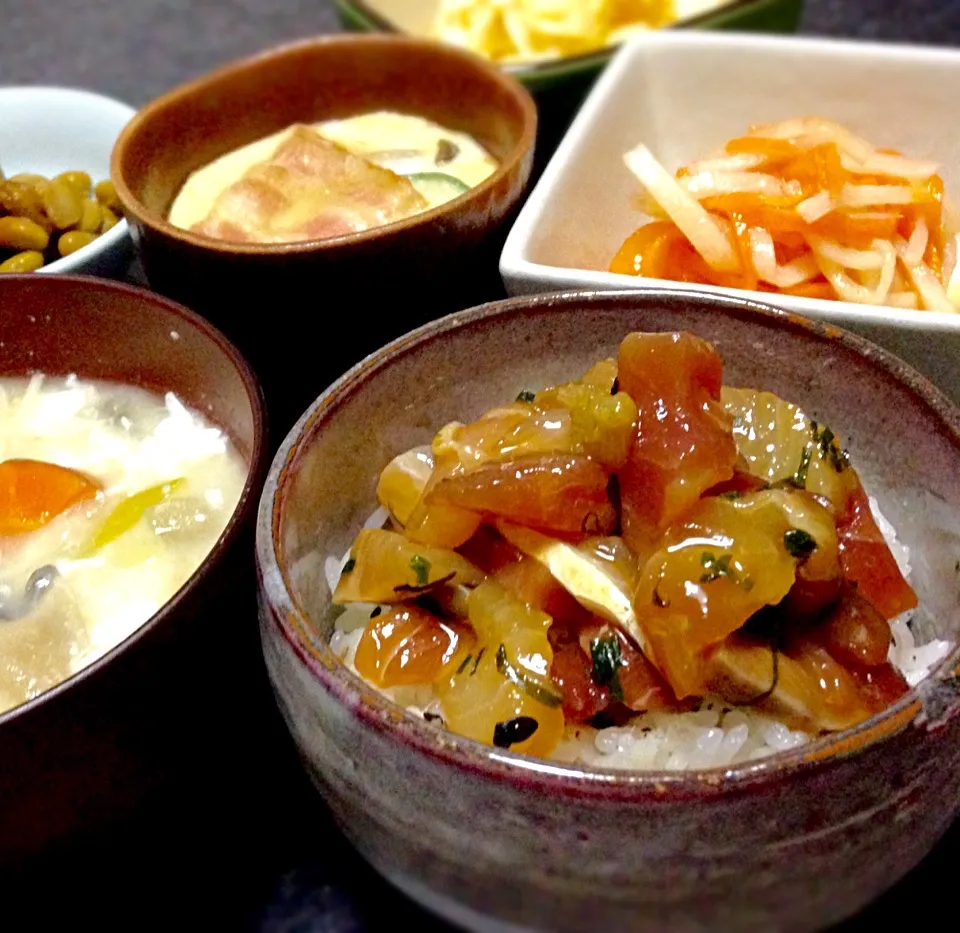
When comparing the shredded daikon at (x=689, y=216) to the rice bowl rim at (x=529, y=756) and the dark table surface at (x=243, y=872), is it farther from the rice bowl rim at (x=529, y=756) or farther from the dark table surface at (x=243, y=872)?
the dark table surface at (x=243, y=872)

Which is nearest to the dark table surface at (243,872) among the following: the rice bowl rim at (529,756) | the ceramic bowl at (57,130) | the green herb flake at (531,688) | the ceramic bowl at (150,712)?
the ceramic bowl at (150,712)

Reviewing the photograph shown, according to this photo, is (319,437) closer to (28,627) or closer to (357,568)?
(357,568)

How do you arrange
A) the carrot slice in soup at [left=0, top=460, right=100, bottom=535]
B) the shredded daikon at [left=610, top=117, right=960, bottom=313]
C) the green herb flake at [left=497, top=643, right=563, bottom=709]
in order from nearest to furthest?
the green herb flake at [left=497, top=643, right=563, bottom=709], the carrot slice in soup at [left=0, top=460, right=100, bottom=535], the shredded daikon at [left=610, top=117, right=960, bottom=313]

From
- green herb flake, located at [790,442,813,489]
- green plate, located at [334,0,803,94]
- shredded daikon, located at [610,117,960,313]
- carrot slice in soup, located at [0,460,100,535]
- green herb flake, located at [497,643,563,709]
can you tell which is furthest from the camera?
green plate, located at [334,0,803,94]

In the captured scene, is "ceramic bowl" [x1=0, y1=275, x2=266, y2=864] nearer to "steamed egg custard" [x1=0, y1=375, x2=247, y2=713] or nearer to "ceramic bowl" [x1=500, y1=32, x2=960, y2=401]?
"steamed egg custard" [x1=0, y1=375, x2=247, y2=713]

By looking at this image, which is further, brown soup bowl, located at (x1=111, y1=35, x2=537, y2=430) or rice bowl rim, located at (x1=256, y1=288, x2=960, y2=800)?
brown soup bowl, located at (x1=111, y1=35, x2=537, y2=430)

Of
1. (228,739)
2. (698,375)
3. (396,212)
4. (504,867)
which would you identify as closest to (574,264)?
(396,212)

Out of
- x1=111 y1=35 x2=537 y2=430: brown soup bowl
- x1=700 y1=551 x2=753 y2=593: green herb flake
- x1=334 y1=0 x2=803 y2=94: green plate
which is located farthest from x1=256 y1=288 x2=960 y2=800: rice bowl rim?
x1=334 y1=0 x2=803 y2=94: green plate

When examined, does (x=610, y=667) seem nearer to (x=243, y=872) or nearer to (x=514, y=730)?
(x=514, y=730)
